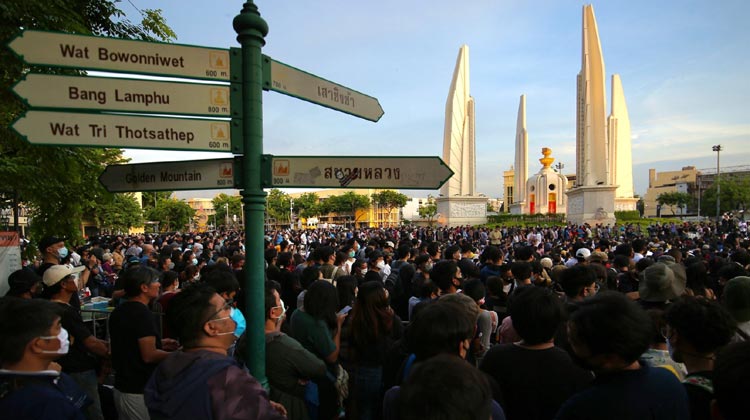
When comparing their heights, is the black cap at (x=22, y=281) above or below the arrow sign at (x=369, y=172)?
below

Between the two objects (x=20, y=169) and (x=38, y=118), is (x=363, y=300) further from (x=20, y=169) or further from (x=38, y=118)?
(x=20, y=169)

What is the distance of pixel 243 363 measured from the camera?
3.08 m

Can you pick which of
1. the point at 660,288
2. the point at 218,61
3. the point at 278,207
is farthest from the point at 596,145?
the point at 278,207

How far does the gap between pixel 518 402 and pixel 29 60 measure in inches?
139

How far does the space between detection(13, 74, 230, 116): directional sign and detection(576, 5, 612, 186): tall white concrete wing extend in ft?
132

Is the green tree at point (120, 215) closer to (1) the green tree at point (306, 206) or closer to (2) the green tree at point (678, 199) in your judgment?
(1) the green tree at point (306, 206)

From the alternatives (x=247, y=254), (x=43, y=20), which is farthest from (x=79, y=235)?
(x=247, y=254)

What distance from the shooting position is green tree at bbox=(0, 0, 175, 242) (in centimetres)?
487

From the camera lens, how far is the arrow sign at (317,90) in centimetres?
283

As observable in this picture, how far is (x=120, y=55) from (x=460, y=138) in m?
45.7

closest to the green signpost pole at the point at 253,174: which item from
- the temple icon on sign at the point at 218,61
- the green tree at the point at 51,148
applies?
the temple icon on sign at the point at 218,61

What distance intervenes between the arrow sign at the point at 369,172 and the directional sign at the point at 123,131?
0.52 meters

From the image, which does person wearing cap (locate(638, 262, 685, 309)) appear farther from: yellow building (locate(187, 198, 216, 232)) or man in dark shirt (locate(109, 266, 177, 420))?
yellow building (locate(187, 198, 216, 232))

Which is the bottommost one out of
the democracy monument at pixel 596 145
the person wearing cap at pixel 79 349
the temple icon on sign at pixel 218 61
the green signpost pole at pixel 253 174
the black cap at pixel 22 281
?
the person wearing cap at pixel 79 349
